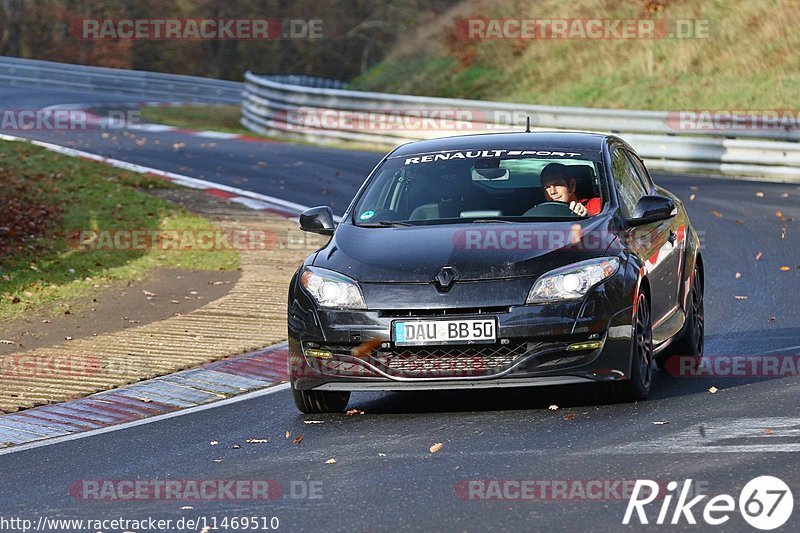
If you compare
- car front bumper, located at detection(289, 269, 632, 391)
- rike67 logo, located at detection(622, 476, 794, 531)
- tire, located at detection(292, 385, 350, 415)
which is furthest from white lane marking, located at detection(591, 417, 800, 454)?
tire, located at detection(292, 385, 350, 415)

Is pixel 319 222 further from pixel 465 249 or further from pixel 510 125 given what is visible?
pixel 510 125

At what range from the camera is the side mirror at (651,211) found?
8820 mm

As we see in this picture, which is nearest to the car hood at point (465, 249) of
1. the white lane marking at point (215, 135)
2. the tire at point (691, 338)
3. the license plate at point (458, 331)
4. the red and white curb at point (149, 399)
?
the license plate at point (458, 331)

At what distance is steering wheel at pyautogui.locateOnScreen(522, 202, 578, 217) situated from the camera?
8898mm

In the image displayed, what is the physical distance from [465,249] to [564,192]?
1120mm

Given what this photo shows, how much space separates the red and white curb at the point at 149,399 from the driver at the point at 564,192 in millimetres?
2394

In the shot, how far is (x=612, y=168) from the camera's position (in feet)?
30.8

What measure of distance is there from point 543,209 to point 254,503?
3283mm

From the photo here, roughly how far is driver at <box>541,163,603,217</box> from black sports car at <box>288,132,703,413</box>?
1cm

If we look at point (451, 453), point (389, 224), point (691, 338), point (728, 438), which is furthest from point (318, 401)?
point (691, 338)

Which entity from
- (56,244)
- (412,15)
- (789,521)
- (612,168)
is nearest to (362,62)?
(412,15)

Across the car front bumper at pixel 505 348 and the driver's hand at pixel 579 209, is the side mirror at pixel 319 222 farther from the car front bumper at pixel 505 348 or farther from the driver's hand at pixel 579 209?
the driver's hand at pixel 579 209

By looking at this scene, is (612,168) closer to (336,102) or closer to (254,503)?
(254,503)

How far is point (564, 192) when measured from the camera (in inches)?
358
